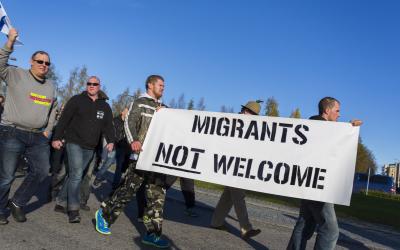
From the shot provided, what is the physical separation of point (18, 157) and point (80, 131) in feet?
3.36

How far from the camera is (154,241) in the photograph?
5.28 m

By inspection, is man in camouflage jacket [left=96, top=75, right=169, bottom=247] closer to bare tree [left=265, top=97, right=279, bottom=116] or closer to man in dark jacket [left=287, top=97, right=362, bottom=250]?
man in dark jacket [left=287, top=97, right=362, bottom=250]

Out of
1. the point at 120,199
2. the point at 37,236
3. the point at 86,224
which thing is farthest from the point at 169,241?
the point at 37,236

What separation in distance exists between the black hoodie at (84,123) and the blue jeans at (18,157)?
0.58 m

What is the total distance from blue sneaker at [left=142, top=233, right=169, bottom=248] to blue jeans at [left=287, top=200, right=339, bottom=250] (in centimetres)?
152

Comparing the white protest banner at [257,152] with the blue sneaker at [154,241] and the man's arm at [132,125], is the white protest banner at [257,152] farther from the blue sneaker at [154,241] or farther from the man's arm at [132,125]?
the blue sneaker at [154,241]

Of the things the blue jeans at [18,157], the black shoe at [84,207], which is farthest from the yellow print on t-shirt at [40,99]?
the black shoe at [84,207]

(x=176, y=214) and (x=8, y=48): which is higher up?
(x=8, y=48)

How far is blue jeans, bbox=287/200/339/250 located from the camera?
4559 mm

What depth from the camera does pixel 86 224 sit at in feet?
20.0

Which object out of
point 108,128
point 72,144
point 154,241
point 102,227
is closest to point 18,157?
point 72,144

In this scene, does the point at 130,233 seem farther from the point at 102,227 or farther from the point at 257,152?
the point at 257,152

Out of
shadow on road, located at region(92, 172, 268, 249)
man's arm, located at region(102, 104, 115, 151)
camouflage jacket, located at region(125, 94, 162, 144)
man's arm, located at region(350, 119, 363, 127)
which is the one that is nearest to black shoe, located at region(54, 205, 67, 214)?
shadow on road, located at region(92, 172, 268, 249)

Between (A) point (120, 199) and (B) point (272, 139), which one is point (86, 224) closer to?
(A) point (120, 199)
